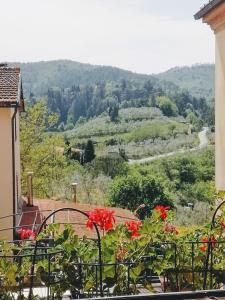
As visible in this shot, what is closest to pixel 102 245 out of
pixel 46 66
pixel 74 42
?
pixel 74 42

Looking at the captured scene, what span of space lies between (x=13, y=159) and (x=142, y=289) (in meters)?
9.95

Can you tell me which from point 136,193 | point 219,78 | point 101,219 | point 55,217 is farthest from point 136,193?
point 101,219

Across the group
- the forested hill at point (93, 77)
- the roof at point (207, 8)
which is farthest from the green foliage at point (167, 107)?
the roof at point (207, 8)

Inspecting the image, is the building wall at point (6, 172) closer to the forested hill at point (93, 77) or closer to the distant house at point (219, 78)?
the distant house at point (219, 78)

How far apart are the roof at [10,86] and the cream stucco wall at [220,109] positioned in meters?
5.12

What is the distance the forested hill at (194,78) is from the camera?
15534 cm

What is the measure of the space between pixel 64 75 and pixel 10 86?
155 m

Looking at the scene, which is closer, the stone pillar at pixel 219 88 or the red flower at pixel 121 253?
the red flower at pixel 121 253

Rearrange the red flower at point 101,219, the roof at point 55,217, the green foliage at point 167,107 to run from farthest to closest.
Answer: the green foliage at point 167,107 < the roof at point 55,217 < the red flower at point 101,219

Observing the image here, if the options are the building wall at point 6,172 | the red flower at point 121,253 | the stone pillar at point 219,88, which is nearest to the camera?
the red flower at point 121,253

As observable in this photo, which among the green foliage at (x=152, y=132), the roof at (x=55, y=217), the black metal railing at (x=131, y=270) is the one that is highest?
the black metal railing at (x=131, y=270)

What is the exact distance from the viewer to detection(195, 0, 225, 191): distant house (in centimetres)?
948

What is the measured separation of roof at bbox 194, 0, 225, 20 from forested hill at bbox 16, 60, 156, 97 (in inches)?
5363

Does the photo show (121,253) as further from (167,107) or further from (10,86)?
(167,107)
